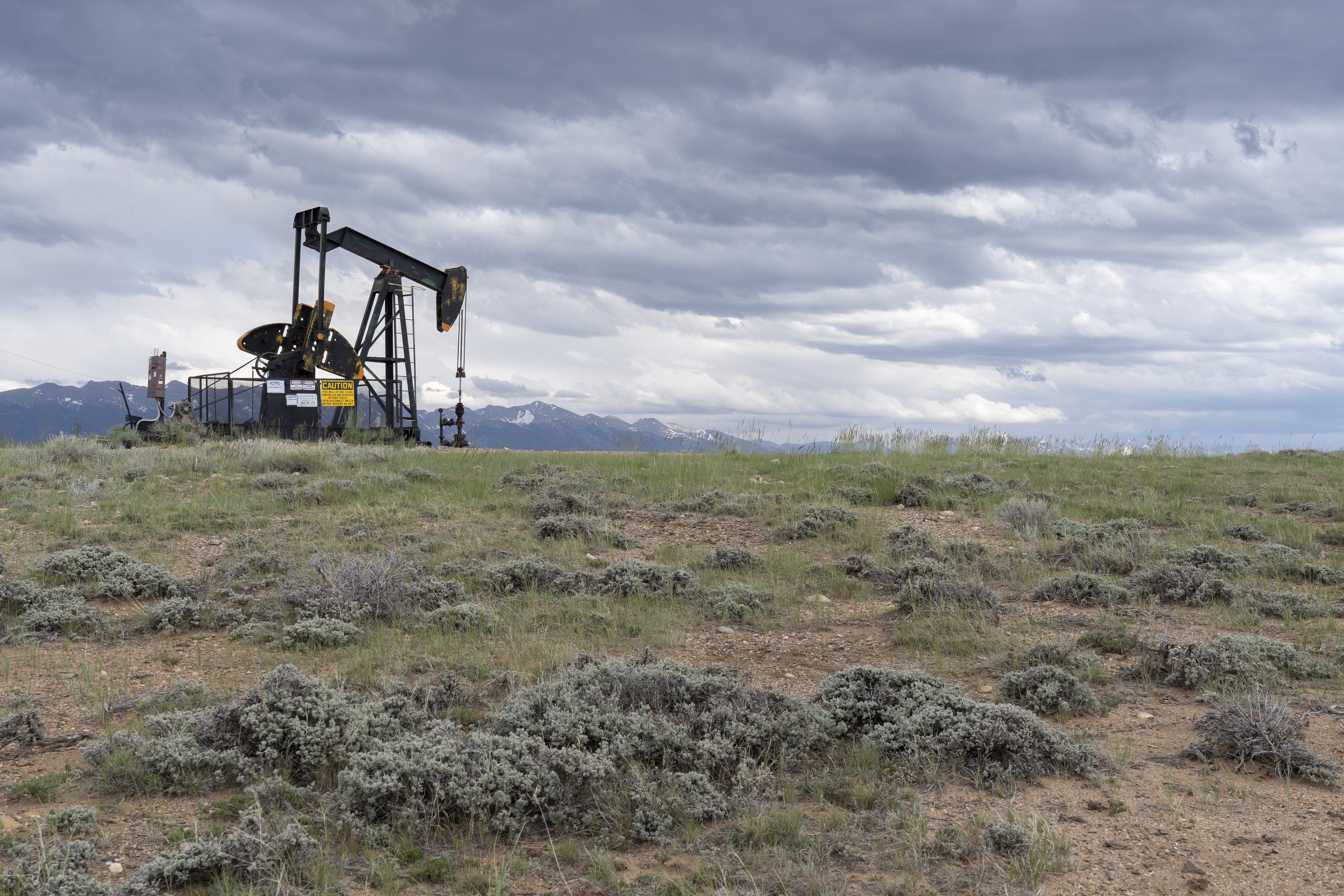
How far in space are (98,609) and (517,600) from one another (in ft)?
11.0

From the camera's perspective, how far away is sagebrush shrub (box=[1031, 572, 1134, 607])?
7.23 metres

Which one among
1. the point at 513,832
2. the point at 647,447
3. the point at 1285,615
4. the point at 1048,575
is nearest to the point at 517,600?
the point at 513,832

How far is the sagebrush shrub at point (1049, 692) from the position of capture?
16.6 feet

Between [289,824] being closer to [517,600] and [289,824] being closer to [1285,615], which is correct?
[517,600]

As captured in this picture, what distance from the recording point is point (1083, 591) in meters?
7.29

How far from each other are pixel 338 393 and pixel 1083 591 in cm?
1776

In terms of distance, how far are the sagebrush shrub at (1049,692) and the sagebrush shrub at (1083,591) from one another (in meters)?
2.12

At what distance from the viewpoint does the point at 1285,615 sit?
6703mm

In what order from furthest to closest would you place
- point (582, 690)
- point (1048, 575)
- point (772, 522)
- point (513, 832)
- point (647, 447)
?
point (647, 447) → point (772, 522) → point (1048, 575) → point (582, 690) → point (513, 832)

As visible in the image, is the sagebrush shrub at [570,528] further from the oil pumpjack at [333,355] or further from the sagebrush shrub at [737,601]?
the oil pumpjack at [333,355]

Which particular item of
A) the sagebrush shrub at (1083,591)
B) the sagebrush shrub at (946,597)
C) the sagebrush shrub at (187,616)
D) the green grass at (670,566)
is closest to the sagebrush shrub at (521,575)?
the green grass at (670,566)

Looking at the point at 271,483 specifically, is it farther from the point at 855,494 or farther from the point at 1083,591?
the point at 1083,591

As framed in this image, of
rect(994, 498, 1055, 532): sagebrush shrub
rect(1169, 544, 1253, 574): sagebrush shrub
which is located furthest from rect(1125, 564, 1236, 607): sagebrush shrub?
rect(994, 498, 1055, 532): sagebrush shrub

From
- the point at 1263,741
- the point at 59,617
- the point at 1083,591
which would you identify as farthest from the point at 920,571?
the point at 59,617
